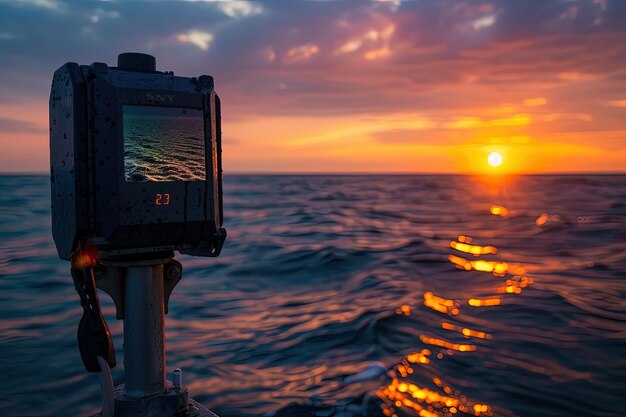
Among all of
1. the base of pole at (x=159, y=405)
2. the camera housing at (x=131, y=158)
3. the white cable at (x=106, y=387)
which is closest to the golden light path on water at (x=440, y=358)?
the base of pole at (x=159, y=405)

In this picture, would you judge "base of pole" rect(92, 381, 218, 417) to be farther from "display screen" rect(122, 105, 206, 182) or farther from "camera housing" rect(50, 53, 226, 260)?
"display screen" rect(122, 105, 206, 182)

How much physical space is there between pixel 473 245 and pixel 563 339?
14.0 m

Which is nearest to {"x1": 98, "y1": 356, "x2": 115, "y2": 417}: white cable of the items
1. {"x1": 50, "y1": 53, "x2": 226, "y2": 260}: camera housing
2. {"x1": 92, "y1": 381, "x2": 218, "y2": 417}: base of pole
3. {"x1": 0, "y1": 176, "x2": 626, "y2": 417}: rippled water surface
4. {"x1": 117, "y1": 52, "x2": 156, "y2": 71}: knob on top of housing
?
{"x1": 92, "y1": 381, "x2": 218, "y2": 417}: base of pole

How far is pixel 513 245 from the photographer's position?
22.4m

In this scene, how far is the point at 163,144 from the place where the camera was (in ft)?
7.54

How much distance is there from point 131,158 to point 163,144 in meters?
0.16

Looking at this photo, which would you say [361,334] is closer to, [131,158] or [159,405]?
[159,405]

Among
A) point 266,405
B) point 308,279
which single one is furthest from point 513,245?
point 266,405

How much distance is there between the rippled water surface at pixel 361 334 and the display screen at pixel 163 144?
13.4 feet

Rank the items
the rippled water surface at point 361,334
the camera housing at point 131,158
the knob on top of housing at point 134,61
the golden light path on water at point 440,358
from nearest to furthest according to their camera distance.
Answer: the camera housing at point 131,158 → the knob on top of housing at point 134,61 → the golden light path on water at point 440,358 → the rippled water surface at point 361,334

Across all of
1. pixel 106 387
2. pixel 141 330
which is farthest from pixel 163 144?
pixel 106 387

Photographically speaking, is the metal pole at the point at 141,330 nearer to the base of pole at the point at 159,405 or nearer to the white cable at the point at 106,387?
the base of pole at the point at 159,405

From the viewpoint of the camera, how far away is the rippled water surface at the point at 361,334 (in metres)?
6.27

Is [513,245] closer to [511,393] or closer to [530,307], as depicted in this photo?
[530,307]
